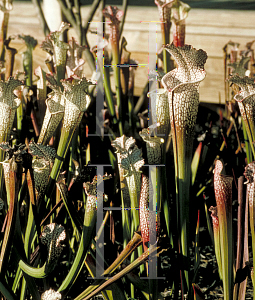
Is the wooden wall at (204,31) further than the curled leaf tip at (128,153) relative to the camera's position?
Yes

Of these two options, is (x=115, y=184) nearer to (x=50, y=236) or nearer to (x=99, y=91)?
(x=50, y=236)

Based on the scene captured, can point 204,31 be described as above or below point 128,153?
above

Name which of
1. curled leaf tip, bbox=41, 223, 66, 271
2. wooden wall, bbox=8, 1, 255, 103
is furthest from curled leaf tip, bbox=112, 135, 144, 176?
wooden wall, bbox=8, 1, 255, 103

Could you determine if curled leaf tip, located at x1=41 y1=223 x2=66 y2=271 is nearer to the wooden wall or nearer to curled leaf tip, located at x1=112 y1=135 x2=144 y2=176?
curled leaf tip, located at x1=112 y1=135 x2=144 y2=176

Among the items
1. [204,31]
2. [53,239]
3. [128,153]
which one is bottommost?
[53,239]

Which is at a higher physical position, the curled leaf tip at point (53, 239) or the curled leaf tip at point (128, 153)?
the curled leaf tip at point (128, 153)

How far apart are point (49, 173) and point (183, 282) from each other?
0.26 metres

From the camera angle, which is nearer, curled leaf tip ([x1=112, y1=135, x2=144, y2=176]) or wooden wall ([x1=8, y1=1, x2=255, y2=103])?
curled leaf tip ([x1=112, y1=135, x2=144, y2=176])

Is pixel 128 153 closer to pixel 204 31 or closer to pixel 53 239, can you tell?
pixel 53 239

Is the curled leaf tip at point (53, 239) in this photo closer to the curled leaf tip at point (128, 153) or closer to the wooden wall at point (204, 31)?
the curled leaf tip at point (128, 153)

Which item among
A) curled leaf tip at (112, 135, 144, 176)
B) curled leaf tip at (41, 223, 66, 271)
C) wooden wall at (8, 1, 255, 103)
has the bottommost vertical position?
curled leaf tip at (41, 223, 66, 271)

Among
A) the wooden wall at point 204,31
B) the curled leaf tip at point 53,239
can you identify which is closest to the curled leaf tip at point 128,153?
the curled leaf tip at point 53,239

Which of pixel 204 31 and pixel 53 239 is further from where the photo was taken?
pixel 204 31

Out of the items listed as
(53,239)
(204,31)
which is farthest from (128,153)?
(204,31)
